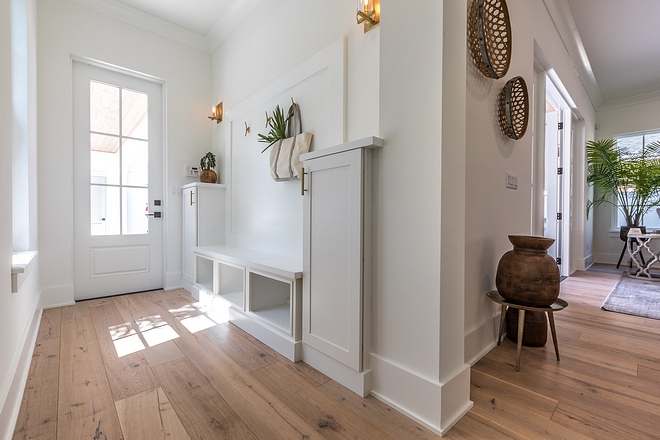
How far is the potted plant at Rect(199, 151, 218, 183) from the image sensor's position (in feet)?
10.9

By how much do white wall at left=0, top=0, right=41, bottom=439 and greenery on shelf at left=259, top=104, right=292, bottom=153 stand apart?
4.85 ft

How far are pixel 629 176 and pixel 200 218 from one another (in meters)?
5.60

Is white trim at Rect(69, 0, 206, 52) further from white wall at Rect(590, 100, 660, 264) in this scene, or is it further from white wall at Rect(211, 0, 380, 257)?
white wall at Rect(590, 100, 660, 264)

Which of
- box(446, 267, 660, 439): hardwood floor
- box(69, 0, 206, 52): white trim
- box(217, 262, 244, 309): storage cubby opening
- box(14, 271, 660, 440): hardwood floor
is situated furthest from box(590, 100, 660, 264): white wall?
box(69, 0, 206, 52): white trim

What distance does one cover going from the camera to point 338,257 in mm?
1430

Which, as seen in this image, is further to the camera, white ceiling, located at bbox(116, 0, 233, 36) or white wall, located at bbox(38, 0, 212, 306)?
white ceiling, located at bbox(116, 0, 233, 36)

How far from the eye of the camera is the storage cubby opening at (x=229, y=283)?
98.9 inches

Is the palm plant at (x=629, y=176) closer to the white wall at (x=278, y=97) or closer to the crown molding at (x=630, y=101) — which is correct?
the crown molding at (x=630, y=101)

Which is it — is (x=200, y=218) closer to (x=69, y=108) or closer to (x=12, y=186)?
(x=69, y=108)

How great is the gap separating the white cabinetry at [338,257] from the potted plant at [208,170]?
2.11 meters

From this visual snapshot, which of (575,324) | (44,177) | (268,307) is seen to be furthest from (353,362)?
(44,177)

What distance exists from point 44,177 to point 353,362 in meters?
3.10

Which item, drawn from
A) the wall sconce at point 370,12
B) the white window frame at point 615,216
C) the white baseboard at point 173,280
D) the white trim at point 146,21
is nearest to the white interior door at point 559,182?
the white window frame at point 615,216

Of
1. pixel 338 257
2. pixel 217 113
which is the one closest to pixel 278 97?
pixel 217 113
